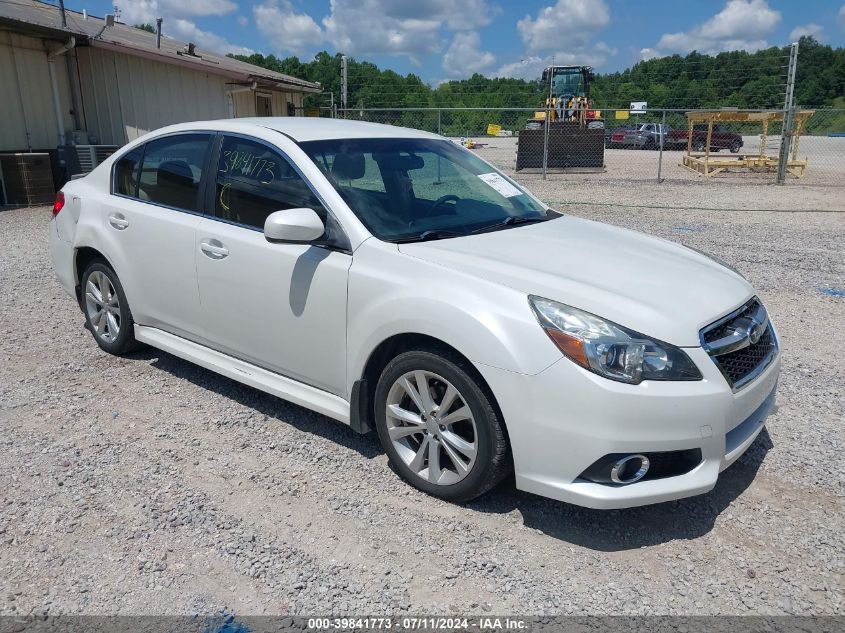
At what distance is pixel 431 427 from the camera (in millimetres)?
3125

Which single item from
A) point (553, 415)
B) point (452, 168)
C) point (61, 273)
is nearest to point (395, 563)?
point (553, 415)

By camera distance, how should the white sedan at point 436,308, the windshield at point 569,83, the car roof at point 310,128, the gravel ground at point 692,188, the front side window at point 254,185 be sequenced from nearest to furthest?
the white sedan at point 436,308 → the front side window at point 254,185 → the car roof at point 310,128 → the gravel ground at point 692,188 → the windshield at point 569,83

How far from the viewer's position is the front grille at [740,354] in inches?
113

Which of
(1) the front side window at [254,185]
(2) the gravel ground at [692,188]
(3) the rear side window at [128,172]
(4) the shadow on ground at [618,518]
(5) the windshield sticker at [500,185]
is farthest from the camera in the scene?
(2) the gravel ground at [692,188]

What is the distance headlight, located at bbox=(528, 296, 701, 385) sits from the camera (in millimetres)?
2678

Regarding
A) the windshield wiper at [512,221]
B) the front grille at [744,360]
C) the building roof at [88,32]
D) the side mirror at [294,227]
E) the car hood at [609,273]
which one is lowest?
the front grille at [744,360]

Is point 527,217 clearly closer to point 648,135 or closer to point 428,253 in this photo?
point 428,253

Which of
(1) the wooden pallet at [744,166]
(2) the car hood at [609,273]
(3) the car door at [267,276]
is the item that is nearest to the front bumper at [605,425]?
(2) the car hood at [609,273]

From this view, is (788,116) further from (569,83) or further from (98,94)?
(98,94)

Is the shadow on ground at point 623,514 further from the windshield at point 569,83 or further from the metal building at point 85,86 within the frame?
the windshield at point 569,83

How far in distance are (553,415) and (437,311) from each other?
671 millimetres

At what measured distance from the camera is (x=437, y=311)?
117 inches

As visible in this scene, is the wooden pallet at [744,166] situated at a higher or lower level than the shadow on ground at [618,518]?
higher

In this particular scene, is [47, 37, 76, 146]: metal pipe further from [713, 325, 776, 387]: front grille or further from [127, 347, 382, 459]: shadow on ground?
[713, 325, 776, 387]: front grille
